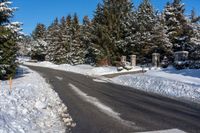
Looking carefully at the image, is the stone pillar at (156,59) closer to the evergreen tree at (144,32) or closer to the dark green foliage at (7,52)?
the evergreen tree at (144,32)

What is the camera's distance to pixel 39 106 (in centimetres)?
1303

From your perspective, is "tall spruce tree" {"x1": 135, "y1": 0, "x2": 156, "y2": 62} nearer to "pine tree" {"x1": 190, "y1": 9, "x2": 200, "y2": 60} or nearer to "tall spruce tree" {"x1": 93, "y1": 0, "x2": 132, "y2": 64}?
"tall spruce tree" {"x1": 93, "y1": 0, "x2": 132, "y2": 64}

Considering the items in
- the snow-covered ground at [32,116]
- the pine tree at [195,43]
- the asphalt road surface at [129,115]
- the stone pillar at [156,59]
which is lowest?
the asphalt road surface at [129,115]

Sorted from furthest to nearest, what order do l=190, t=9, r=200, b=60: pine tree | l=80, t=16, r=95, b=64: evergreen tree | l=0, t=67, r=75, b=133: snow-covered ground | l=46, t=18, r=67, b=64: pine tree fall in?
l=46, t=18, r=67, b=64: pine tree, l=80, t=16, r=95, b=64: evergreen tree, l=190, t=9, r=200, b=60: pine tree, l=0, t=67, r=75, b=133: snow-covered ground

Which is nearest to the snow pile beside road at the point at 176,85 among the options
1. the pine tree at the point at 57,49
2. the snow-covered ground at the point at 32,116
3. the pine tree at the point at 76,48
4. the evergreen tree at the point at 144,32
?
the snow-covered ground at the point at 32,116

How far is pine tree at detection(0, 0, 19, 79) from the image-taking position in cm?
2577

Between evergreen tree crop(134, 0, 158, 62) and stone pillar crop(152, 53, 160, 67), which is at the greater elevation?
evergreen tree crop(134, 0, 158, 62)

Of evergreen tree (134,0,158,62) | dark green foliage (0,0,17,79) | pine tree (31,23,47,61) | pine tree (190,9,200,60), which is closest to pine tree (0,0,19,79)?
dark green foliage (0,0,17,79)

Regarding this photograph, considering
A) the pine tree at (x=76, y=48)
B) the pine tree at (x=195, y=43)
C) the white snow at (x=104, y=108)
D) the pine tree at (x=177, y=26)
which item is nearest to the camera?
the white snow at (x=104, y=108)

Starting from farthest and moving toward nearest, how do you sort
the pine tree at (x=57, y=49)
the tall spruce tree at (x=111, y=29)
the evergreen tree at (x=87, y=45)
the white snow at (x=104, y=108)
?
the pine tree at (x=57, y=49)
the evergreen tree at (x=87, y=45)
the tall spruce tree at (x=111, y=29)
the white snow at (x=104, y=108)

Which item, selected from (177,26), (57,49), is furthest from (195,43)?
(57,49)

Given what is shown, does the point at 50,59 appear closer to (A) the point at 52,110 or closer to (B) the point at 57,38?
(B) the point at 57,38

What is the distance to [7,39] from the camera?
26.5 metres

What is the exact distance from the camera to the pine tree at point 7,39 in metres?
25.8
